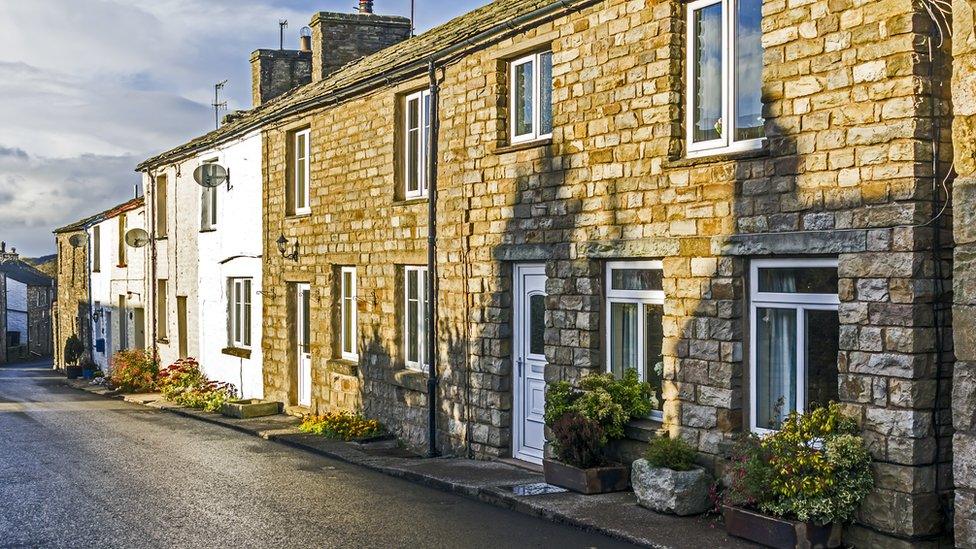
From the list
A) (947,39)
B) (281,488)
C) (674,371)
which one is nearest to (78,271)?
(281,488)

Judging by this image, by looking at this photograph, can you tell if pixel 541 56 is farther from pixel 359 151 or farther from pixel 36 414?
pixel 36 414

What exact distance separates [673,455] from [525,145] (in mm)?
4298

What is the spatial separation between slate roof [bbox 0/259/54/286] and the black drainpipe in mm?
48318

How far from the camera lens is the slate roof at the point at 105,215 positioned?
29.8m

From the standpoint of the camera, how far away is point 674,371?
9984 mm

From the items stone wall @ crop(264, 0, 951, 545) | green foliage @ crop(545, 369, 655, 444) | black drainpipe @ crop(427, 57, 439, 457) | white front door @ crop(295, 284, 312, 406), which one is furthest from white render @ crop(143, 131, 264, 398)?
green foliage @ crop(545, 369, 655, 444)

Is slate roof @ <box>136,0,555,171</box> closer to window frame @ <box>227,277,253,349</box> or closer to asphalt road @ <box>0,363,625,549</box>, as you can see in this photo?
window frame @ <box>227,277,253,349</box>

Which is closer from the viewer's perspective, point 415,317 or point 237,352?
point 415,317

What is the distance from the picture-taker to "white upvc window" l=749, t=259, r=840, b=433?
8.60m

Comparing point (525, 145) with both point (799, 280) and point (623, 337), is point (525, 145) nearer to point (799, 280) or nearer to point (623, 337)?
point (623, 337)

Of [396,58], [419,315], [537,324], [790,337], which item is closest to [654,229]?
[790,337]

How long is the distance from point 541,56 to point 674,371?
428cm

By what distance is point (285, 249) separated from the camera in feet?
62.2

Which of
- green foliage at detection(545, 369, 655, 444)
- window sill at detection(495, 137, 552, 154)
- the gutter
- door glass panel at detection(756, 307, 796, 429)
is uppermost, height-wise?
the gutter
